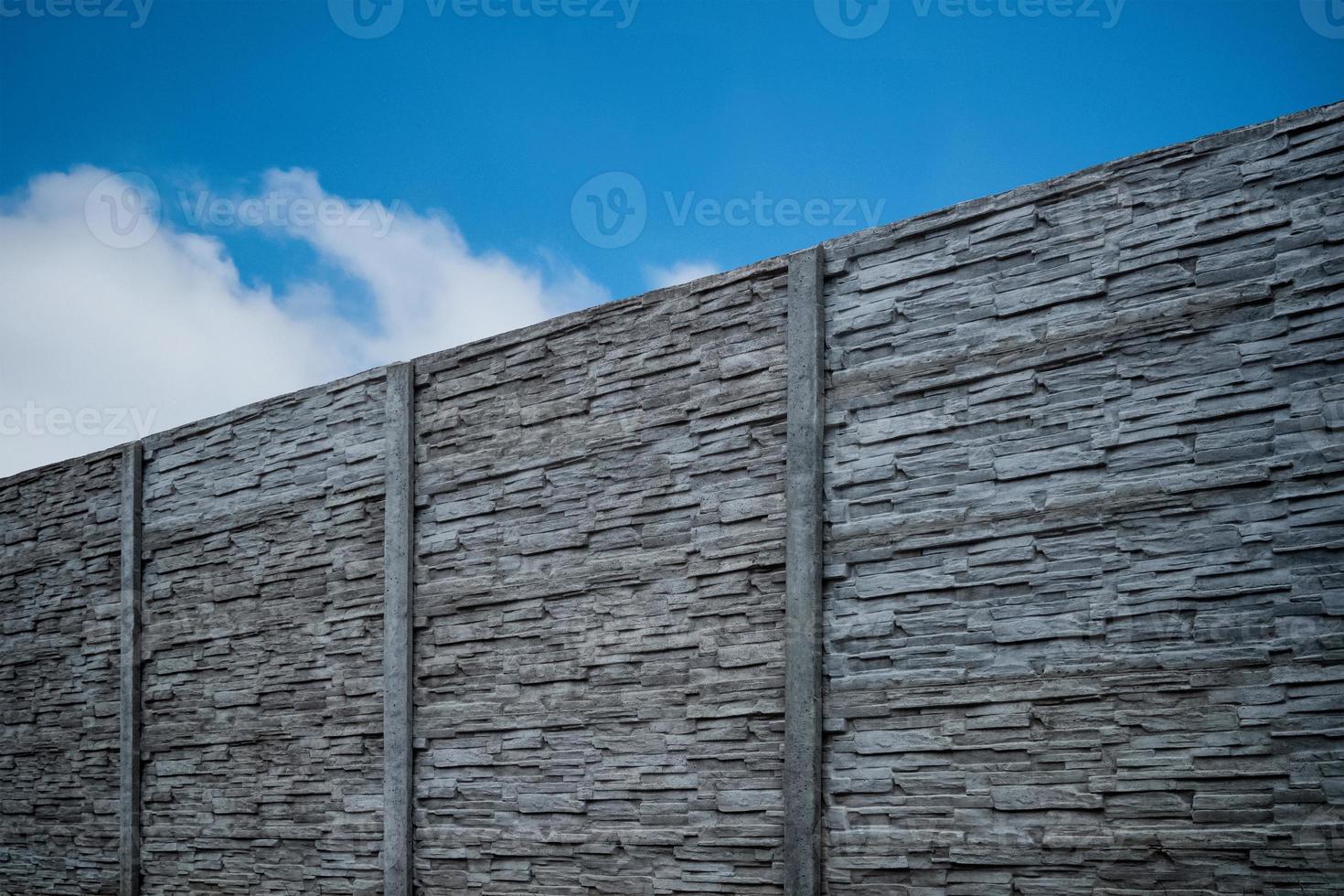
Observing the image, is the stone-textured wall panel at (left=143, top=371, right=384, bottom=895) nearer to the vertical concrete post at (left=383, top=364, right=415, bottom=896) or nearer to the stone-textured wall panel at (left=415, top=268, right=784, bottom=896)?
the vertical concrete post at (left=383, top=364, right=415, bottom=896)

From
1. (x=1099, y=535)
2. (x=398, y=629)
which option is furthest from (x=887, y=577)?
(x=398, y=629)

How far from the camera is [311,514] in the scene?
23.3 feet

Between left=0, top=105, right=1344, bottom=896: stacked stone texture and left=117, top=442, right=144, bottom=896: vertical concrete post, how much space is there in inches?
30.0

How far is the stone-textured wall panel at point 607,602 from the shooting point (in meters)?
5.20

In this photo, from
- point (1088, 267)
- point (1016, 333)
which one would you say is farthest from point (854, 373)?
point (1088, 267)

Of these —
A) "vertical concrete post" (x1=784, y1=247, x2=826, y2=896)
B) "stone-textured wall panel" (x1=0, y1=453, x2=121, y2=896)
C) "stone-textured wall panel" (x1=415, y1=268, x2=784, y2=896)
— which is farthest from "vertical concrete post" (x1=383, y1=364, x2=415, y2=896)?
"stone-textured wall panel" (x1=0, y1=453, x2=121, y2=896)

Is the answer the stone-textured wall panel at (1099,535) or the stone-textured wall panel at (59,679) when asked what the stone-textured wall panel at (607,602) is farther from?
the stone-textured wall panel at (59,679)

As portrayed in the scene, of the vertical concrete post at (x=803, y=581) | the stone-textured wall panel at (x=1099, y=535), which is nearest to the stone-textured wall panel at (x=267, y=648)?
the vertical concrete post at (x=803, y=581)

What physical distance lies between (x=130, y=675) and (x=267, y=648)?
138cm

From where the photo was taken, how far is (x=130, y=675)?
26.2 feet

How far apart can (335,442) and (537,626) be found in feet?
6.15

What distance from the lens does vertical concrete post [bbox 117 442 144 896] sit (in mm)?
7887

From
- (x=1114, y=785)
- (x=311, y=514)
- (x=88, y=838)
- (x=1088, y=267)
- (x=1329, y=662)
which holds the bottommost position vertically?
(x=88, y=838)

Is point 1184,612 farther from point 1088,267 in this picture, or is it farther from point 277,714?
point 277,714
